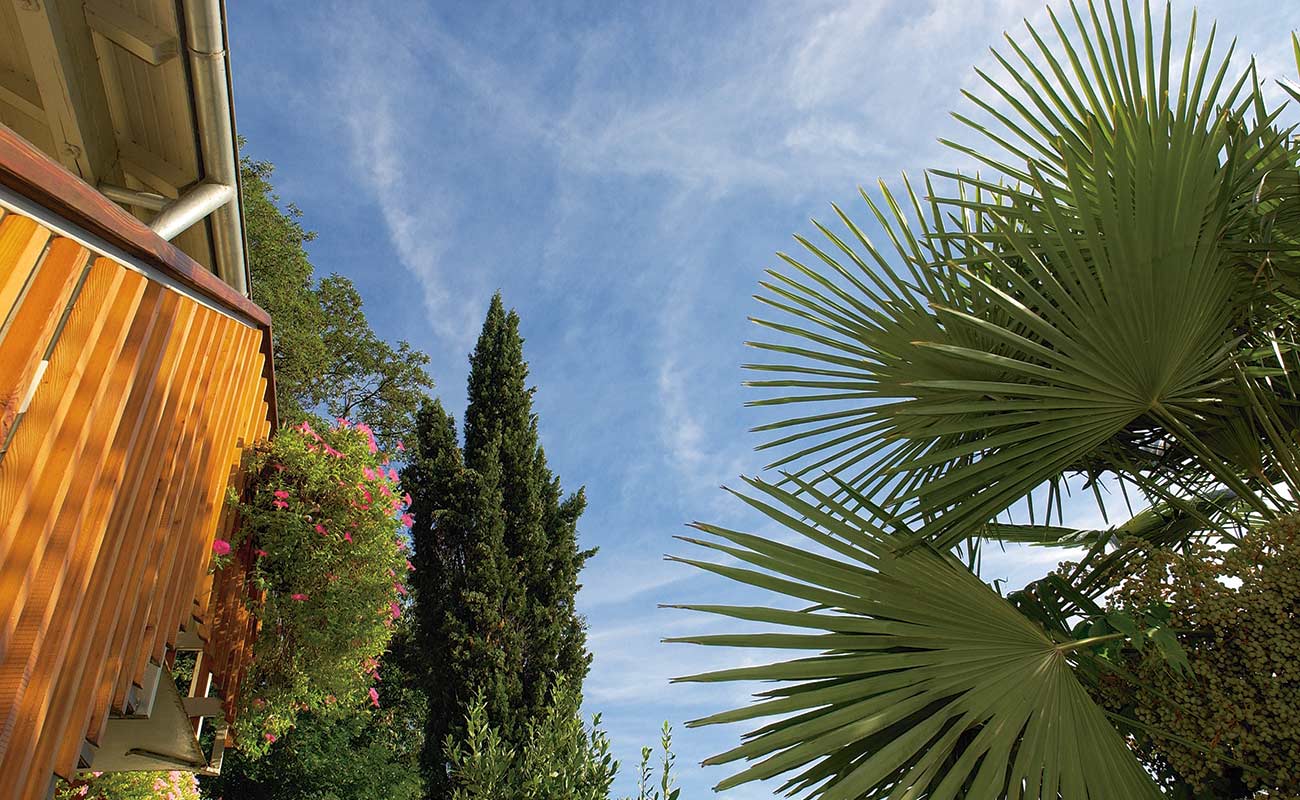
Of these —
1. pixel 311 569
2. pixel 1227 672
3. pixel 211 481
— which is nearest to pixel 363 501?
pixel 311 569

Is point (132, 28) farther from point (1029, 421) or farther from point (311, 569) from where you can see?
point (1029, 421)

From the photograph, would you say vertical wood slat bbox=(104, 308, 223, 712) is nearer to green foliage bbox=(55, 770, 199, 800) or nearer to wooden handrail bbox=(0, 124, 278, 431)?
wooden handrail bbox=(0, 124, 278, 431)

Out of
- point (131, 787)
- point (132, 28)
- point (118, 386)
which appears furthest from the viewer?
point (131, 787)

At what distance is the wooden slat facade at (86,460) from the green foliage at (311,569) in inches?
36.7

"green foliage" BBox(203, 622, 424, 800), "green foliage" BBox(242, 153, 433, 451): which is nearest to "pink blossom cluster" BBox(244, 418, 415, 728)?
"green foliage" BBox(203, 622, 424, 800)

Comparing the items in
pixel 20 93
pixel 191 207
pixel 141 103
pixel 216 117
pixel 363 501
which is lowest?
pixel 363 501

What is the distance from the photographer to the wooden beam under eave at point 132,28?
317 cm

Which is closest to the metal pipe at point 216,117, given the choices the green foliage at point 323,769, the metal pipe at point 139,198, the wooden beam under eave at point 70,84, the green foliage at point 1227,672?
the metal pipe at point 139,198

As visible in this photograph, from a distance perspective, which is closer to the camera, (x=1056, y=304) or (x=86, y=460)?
Result: (x=86, y=460)

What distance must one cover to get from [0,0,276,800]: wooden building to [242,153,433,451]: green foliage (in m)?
9.44

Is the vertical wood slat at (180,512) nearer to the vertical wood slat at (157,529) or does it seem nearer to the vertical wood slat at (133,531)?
the vertical wood slat at (157,529)

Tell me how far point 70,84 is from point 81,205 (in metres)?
2.23

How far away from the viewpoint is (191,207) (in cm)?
364

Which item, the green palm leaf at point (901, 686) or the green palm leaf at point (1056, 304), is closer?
the green palm leaf at point (901, 686)
